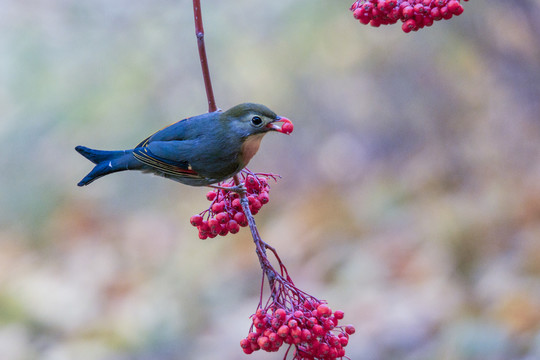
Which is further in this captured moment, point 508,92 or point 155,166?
point 508,92

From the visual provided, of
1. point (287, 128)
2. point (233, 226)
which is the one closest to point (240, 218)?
point (233, 226)

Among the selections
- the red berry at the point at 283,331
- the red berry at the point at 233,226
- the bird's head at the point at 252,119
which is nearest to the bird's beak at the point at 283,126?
the bird's head at the point at 252,119

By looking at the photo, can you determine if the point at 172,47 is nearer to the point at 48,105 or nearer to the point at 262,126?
the point at 48,105

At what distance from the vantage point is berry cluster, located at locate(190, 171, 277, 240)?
2.01 metres

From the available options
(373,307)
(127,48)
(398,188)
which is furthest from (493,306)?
(127,48)

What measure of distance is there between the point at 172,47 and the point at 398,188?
207cm

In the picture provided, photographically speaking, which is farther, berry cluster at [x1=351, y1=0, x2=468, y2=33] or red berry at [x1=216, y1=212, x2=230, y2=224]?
red berry at [x1=216, y1=212, x2=230, y2=224]

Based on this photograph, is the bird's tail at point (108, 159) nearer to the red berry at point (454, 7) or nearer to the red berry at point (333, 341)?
the red berry at point (333, 341)

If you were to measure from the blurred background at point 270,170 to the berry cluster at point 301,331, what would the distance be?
263cm

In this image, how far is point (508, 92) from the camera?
4984 millimetres

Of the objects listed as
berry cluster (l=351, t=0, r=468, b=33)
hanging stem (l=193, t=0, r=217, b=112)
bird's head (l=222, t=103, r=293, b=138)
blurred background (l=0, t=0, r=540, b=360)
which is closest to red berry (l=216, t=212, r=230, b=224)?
bird's head (l=222, t=103, r=293, b=138)

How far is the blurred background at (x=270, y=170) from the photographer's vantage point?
4.58 m

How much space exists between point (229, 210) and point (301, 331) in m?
0.48

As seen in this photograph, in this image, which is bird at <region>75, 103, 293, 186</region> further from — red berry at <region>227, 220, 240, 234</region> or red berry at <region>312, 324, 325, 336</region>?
red berry at <region>312, 324, 325, 336</region>
